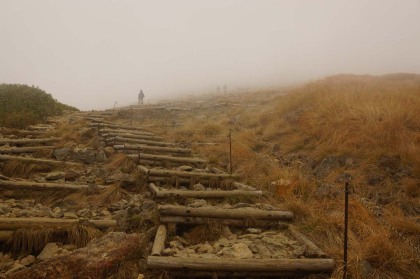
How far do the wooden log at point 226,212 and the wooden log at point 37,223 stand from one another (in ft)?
2.91

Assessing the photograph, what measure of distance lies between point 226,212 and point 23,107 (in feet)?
34.3

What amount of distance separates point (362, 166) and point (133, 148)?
17.8 feet

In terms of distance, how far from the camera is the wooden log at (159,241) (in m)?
3.66

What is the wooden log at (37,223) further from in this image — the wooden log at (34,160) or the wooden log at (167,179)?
the wooden log at (34,160)

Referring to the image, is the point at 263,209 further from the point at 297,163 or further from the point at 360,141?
the point at 360,141

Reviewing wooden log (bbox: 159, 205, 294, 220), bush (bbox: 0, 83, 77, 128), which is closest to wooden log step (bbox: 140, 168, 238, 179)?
wooden log (bbox: 159, 205, 294, 220)

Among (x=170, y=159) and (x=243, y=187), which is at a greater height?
(x=170, y=159)

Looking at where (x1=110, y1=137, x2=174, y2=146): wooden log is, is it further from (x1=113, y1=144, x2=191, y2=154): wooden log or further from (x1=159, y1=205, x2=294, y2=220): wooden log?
(x1=159, y1=205, x2=294, y2=220): wooden log

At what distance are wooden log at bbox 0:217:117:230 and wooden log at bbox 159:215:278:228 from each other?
2.84ft

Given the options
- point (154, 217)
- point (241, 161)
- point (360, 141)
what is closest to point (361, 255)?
point (154, 217)

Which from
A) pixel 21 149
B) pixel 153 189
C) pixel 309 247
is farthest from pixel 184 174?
pixel 21 149

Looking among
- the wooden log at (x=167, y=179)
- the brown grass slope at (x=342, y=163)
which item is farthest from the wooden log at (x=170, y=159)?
the wooden log at (x=167, y=179)

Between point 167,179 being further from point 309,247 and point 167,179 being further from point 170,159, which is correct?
point 309,247

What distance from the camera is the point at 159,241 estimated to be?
3.95m
